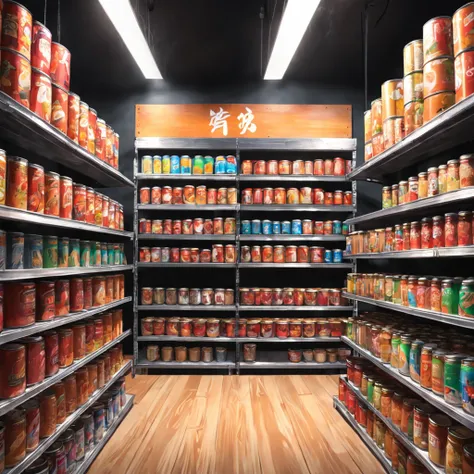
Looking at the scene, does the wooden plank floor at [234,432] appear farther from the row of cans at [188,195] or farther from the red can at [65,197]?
the row of cans at [188,195]

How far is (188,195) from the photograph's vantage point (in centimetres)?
428

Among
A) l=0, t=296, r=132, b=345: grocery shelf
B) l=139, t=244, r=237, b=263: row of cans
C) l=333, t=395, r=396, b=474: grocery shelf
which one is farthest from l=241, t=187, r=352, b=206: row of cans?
l=0, t=296, r=132, b=345: grocery shelf

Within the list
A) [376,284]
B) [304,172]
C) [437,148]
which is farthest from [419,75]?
[304,172]

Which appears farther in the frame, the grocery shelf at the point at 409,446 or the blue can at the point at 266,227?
the blue can at the point at 266,227

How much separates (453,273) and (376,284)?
2.18ft

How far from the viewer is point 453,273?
9.53 feet

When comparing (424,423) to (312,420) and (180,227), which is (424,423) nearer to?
(312,420)

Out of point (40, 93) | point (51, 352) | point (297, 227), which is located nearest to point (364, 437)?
point (51, 352)

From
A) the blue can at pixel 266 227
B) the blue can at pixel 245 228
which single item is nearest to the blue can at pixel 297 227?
the blue can at pixel 266 227

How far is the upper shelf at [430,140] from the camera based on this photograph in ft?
5.61

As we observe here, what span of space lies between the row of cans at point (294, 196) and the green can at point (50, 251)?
2.53 m

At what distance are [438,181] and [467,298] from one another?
64 centimetres

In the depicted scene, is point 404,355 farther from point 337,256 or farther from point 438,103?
point 337,256

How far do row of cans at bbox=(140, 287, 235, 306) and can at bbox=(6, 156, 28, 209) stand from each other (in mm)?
2656
